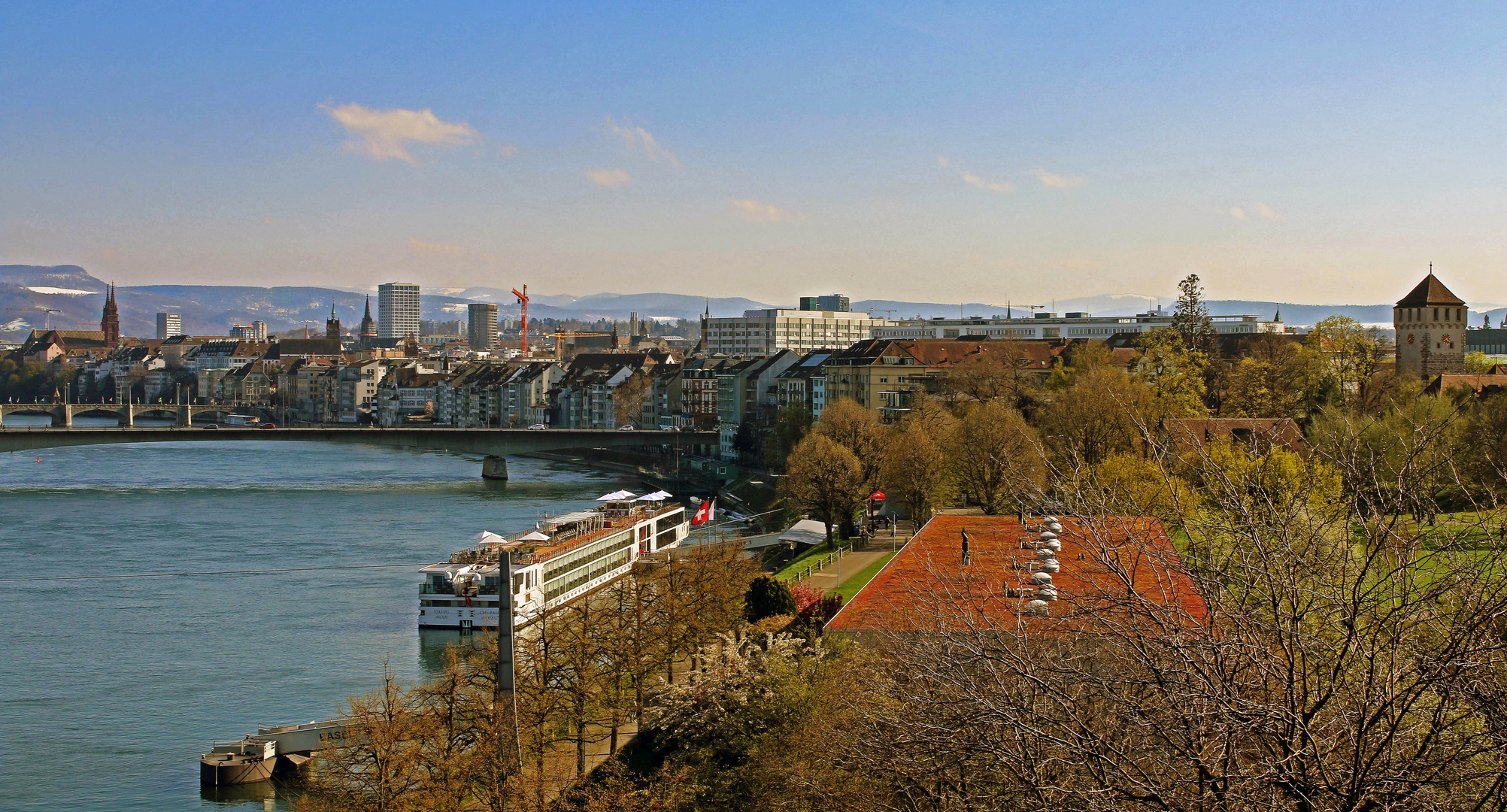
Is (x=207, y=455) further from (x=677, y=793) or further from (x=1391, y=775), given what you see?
(x=1391, y=775)

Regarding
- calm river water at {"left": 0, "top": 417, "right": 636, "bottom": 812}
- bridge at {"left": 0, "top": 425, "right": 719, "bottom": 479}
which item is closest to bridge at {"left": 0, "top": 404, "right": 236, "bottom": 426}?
bridge at {"left": 0, "top": 425, "right": 719, "bottom": 479}

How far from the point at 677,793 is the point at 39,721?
32.5ft

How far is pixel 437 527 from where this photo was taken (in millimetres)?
37438

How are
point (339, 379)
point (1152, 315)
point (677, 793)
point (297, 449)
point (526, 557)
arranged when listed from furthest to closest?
point (339, 379) → point (1152, 315) → point (297, 449) → point (526, 557) → point (677, 793)

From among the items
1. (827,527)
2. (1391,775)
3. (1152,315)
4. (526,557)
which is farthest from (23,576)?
(1152,315)

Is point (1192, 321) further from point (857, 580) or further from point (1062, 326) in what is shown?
point (1062, 326)

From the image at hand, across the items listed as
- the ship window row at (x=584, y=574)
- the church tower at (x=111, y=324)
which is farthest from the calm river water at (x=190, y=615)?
the church tower at (x=111, y=324)

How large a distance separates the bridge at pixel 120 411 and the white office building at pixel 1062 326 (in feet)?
140

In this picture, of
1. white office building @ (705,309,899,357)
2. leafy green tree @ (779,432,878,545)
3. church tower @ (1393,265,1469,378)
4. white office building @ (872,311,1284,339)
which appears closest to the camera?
leafy green tree @ (779,432,878,545)

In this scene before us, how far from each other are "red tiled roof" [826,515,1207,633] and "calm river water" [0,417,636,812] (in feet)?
24.8

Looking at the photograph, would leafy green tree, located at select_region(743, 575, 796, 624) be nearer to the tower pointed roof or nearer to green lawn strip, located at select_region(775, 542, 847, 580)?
green lawn strip, located at select_region(775, 542, 847, 580)

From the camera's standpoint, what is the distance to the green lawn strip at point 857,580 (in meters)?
22.1

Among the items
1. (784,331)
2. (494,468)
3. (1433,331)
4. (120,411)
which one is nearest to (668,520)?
(494,468)

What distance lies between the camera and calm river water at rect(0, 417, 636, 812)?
1667cm
